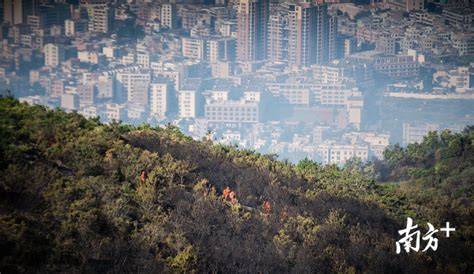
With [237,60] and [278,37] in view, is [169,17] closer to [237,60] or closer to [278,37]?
[237,60]

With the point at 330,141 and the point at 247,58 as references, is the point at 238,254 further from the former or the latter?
the point at 247,58


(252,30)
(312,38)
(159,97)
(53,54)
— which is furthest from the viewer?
(312,38)

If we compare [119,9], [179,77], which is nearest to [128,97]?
[179,77]

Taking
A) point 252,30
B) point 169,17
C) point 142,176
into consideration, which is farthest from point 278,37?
point 142,176

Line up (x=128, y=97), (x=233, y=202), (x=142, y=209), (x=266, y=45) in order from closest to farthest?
(x=142, y=209) → (x=233, y=202) → (x=128, y=97) → (x=266, y=45)

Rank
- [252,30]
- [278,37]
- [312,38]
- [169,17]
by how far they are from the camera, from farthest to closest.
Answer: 1. [169,17]
2. [278,37]
3. [312,38]
4. [252,30]

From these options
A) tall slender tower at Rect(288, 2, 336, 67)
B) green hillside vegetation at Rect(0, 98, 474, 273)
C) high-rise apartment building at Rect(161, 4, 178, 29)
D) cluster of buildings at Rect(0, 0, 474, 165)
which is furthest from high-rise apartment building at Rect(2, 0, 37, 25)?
green hillside vegetation at Rect(0, 98, 474, 273)

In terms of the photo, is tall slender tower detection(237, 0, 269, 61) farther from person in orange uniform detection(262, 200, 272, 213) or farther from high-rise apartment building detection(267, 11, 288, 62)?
person in orange uniform detection(262, 200, 272, 213)

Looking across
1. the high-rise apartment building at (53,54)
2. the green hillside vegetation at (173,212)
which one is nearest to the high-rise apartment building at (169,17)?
the high-rise apartment building at (53,54)
